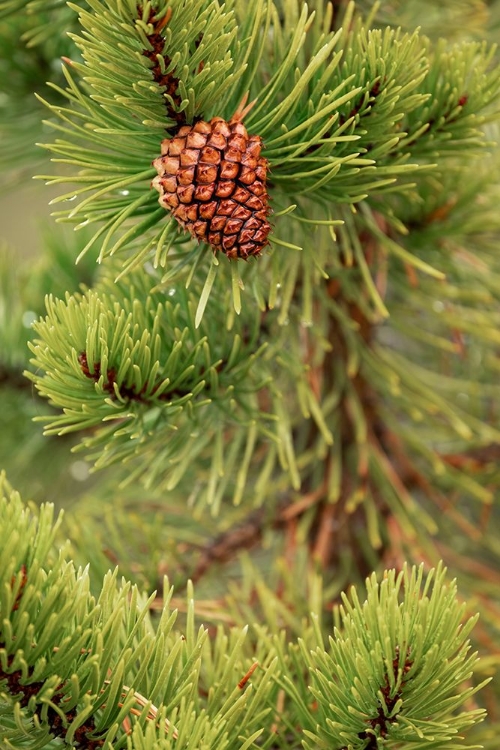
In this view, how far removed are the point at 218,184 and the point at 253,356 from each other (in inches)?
4.6

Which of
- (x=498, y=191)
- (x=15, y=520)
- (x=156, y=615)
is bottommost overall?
(x=156, y=615)

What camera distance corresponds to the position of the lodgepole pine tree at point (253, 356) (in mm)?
348

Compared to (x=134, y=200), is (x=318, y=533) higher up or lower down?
lower down

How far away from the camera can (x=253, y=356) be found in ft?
1.53

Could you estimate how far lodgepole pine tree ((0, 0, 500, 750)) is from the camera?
348mm

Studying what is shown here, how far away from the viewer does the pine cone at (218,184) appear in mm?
379

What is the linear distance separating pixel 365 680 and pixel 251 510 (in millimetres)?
331

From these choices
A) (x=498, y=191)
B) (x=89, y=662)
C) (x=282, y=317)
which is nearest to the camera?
(x=89, y=662)

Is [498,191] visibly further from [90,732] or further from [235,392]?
[90,732]

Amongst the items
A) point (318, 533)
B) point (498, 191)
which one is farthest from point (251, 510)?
point (498, 191)

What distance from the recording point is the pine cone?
38 cm

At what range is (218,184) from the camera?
380 mm

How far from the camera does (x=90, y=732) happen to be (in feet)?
1.16

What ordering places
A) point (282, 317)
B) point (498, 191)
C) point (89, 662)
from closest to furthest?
point (89, 662), point (282, 317), point (498, 191)
